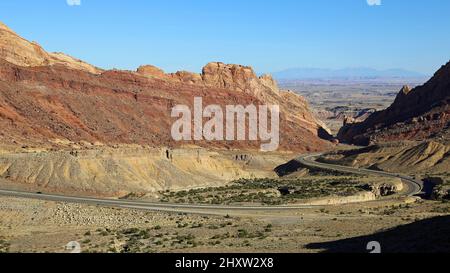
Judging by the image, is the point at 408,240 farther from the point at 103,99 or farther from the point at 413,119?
the point at 413,119

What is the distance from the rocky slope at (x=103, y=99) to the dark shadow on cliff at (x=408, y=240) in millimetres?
58827

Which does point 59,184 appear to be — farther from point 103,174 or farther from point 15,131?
point 15,131

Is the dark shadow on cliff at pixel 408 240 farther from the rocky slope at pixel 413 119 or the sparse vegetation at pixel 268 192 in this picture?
the rocky slope at pixel 413 119

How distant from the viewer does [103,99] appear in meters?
110

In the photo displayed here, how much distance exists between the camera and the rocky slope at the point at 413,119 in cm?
12488

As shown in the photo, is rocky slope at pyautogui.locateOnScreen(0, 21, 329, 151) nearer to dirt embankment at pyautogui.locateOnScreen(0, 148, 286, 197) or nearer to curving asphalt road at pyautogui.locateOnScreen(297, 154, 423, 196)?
curving asphalt road at pyautogui.locateOnScreen(297, 154, 423, 196)

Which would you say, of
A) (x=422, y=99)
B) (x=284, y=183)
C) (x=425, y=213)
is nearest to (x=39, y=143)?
(x=284, y=183)

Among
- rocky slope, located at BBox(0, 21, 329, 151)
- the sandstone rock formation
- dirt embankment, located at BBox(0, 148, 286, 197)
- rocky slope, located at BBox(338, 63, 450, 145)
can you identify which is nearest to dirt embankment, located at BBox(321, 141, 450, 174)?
rocky slope, located at BBox(338, 63, 450, 145)

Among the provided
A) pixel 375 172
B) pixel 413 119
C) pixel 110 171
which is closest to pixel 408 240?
pixel 110 171

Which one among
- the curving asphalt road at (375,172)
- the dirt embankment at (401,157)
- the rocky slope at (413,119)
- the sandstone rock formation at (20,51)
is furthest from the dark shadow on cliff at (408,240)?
the sandstone rock formation at (20,51)

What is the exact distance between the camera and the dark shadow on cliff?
27.8 m

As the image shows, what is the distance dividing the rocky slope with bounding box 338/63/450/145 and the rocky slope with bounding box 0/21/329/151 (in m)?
11.5

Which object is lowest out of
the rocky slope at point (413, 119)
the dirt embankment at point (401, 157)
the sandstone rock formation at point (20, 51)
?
the dirt embankment at point (401, 157)
